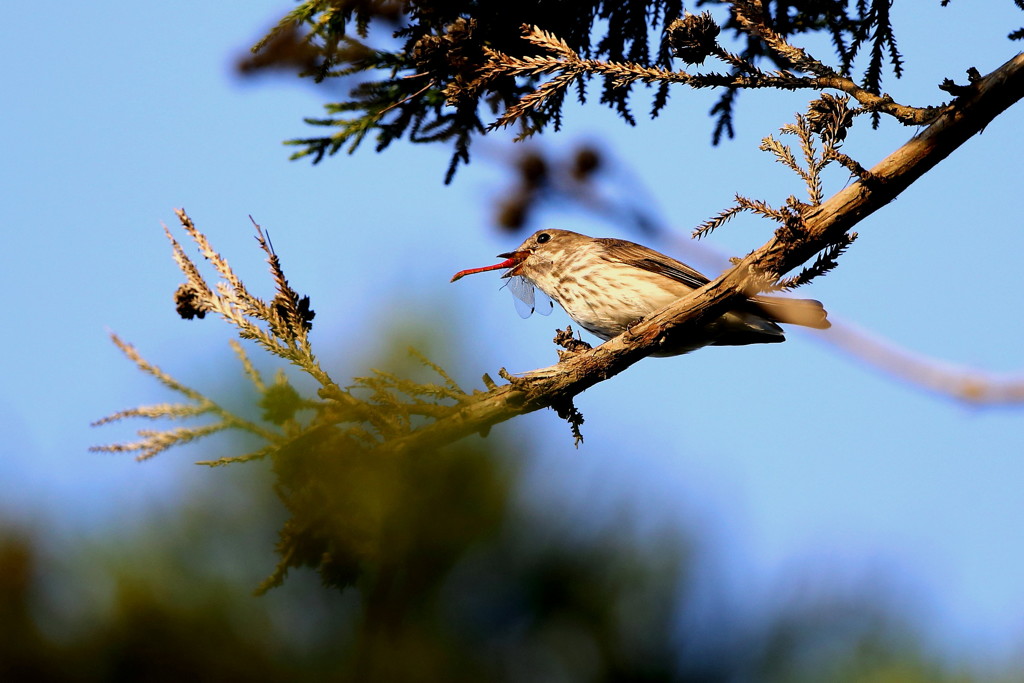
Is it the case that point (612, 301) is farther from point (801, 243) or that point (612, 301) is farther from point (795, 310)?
point (801, 243)

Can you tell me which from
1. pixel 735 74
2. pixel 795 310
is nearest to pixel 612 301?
pixel 795 310

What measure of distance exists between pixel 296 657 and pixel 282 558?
1.12ft

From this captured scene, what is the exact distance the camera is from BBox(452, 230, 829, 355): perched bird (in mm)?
4387

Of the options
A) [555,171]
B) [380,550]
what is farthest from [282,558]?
[555,171]

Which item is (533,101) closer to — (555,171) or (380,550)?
(555,171)

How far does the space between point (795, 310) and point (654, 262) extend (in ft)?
4.68

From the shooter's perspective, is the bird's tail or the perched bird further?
the perched bird

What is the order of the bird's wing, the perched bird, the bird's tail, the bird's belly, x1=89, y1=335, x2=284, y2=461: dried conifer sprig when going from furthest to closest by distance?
the bird's wing, the bird's belly, the perched bird, the bird's tail, x1=89, y1=335, x2=284, y2=461: dried conifer sprig

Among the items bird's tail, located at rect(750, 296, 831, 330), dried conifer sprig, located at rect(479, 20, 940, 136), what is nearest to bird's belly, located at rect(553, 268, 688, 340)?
bird's tail, located at rect(750, 296, 831, 330)

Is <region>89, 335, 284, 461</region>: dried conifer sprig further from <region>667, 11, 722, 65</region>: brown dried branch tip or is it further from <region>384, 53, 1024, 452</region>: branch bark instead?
<region>667, 11, 722, 65</region>: brown dried branch tip

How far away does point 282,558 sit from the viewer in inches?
90.7

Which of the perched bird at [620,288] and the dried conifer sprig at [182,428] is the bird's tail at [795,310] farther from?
the dried conifer sprig at [182,428]

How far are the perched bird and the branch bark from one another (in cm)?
59

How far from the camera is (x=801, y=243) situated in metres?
3.28
